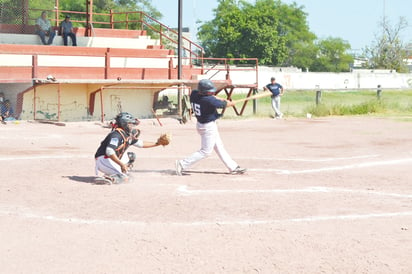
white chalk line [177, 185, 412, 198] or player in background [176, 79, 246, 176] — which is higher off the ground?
player in background [176, 79, 246, 176]

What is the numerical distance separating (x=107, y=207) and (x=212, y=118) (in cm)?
346

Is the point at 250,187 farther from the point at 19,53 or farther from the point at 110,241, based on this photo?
the point at 19,53

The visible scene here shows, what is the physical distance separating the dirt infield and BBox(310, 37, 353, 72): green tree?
97.0 metres

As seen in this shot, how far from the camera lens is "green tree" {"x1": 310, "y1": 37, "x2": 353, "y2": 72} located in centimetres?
11206

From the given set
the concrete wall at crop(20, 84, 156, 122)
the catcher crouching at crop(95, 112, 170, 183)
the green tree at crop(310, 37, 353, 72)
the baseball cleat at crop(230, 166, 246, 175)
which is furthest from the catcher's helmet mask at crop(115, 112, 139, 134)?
the green tree at crop(310, 37, 353, 72)

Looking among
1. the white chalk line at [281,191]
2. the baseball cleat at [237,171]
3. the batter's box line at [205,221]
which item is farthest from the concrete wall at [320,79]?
the batter's box line at [205,221]

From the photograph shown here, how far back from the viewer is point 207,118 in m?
12.3

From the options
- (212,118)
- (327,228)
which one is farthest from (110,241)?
(212,118)

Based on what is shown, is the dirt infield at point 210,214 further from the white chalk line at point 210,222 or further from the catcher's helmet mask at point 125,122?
the catcher's helmet mask at point 125,122

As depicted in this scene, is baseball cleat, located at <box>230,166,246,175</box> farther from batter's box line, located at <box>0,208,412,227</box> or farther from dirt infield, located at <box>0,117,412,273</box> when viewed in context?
batter's box line, located at <box>0,208,412,227</box>

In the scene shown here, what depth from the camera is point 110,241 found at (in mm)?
7574

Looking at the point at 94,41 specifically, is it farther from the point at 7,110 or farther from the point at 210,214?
the point at 210,214

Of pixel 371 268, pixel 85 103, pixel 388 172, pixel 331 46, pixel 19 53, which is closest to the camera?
pixel 371 268

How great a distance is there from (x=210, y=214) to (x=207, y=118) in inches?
140
